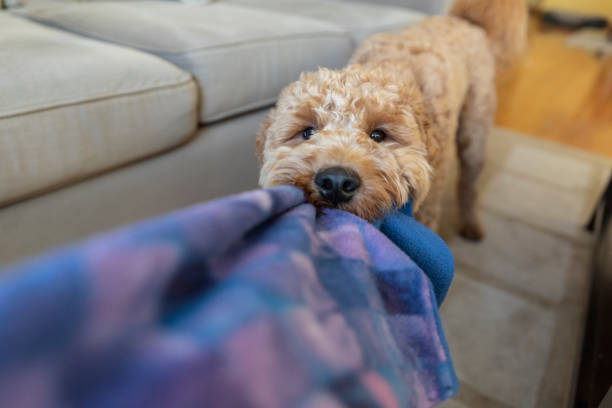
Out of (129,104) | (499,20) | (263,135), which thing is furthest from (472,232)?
(129,104)

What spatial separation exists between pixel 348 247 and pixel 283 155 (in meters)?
0.34

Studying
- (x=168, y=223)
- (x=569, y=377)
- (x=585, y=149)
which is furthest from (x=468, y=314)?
(x=585, y=149)

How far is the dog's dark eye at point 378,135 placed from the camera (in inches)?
33.4

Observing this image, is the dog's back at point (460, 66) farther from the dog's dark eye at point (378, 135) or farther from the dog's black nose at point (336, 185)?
the dog's black nose at point (336, 185)

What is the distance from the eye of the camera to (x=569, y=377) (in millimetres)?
1049

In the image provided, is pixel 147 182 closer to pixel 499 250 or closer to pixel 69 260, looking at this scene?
pixel 69 260

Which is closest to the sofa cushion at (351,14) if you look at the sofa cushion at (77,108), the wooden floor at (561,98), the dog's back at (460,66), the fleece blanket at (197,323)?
the dog's back at (460,66)

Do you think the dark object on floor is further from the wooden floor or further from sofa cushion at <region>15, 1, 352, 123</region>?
sofa cushion at <region>15, 1, 352, 123</region>

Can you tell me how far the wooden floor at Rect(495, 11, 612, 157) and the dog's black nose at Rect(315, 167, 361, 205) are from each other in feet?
6.72

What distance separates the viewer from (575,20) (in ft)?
20.0

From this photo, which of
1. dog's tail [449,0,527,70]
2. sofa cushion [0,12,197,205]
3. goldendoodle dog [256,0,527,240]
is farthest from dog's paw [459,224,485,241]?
sofa cushion [0,12,197,205]

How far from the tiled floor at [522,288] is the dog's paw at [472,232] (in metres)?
0.03

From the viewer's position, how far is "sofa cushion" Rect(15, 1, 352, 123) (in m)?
1.16

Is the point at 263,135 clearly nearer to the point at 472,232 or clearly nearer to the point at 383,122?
the point at 383,122
